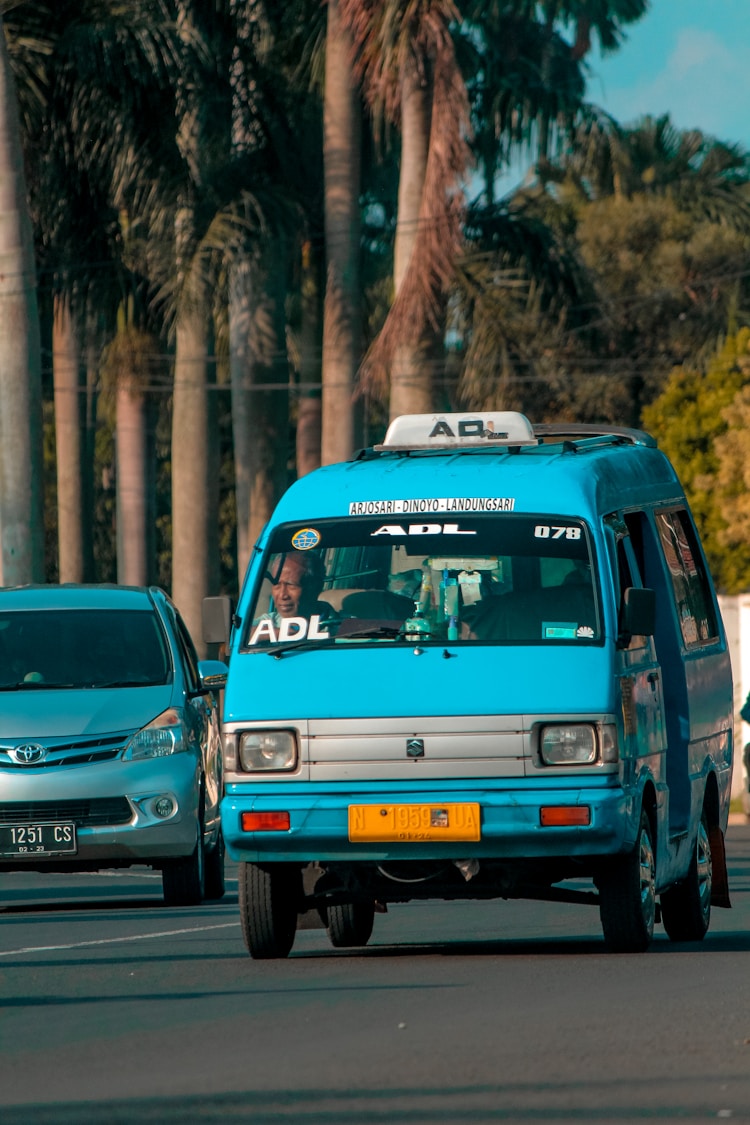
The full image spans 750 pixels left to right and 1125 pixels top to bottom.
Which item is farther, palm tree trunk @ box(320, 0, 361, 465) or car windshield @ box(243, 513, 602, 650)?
palm tree trunk @ box(320, 0, 361, 465)

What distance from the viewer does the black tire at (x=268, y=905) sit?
10.7 m

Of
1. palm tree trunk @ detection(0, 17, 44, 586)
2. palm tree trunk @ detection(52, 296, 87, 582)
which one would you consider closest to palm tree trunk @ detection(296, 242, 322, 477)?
palm tree trunk @ detection(52, 296, 87, 582)

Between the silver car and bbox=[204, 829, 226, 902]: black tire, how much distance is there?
117mm

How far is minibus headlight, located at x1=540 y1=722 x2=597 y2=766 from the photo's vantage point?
403 inches

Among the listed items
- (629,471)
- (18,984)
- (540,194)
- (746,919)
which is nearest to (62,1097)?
(18,984)

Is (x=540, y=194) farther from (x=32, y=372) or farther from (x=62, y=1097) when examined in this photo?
(x=62, y=1097)

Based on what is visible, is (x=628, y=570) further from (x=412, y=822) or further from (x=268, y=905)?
(x=268, y=905)

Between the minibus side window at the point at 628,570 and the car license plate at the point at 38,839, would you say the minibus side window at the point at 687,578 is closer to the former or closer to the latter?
the minibus side window at the point at 628,570

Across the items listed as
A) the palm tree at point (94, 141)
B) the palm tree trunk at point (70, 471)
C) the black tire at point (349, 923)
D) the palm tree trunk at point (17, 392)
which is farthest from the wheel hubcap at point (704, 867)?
the palm tree trunk at point (70, 471)

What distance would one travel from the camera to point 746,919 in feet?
44.5

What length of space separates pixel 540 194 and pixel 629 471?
47183mm

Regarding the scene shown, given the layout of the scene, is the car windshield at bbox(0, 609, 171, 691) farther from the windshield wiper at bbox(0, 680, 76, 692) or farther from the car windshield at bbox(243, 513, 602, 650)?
the car windshield at bbox(243, 513, 602, 650)

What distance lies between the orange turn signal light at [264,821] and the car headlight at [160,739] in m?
3.50

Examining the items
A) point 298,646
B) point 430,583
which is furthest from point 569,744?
point 298,646
